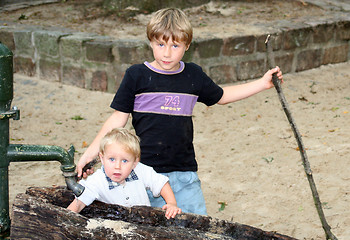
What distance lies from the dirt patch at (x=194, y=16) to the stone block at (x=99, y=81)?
0.50 meters

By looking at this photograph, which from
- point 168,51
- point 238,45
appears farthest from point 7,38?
point 168,51

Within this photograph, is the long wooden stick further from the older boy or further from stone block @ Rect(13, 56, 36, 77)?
stone block @ Rect(13, 56, 36, 77)

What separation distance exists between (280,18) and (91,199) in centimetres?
490

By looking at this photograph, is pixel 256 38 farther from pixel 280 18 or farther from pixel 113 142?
pixel 113 142

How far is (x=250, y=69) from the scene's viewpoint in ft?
19.1

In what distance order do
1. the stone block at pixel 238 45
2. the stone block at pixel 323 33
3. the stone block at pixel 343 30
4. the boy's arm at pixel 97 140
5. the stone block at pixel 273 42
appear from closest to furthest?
1. the boy's arm at pixel 97 140
2. the stone block at pixel 238 45
3. the stone block at pixel 273 42
4. the stone block at pixel 323 33
5. the stone block at pixel 343 30

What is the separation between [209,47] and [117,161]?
3414mm

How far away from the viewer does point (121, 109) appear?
2.49m

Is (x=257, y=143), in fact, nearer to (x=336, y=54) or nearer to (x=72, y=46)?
(x=72, y=46)

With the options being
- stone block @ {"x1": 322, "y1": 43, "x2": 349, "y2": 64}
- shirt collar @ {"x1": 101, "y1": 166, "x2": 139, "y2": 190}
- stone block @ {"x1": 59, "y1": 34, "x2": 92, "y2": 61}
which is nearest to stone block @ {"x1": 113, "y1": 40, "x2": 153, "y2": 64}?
stone block @ {"x1": 59, "y1": 34, "x2": 92, "y2": 61}

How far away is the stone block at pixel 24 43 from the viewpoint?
578 cm

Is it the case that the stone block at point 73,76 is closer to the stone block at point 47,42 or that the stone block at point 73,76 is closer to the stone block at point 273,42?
the stone block at point 47,42

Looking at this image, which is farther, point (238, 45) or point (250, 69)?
point (250, 69)

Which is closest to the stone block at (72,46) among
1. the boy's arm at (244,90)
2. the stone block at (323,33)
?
the stone block at (323,33)
